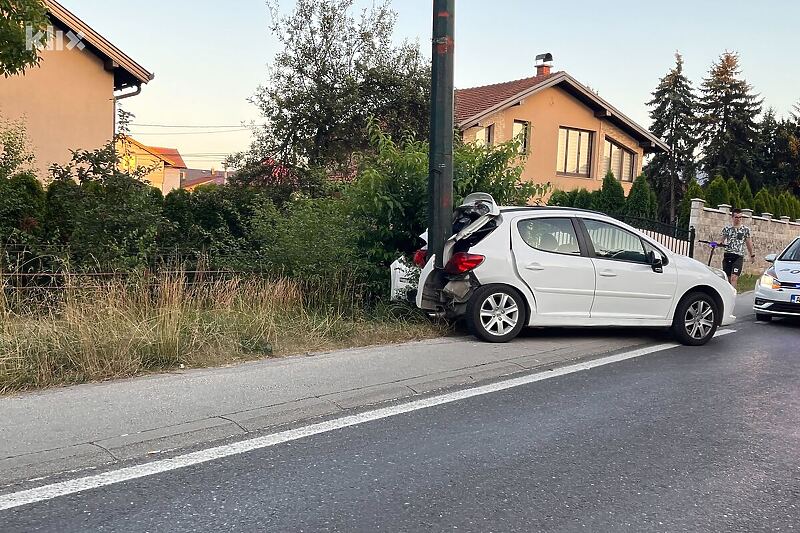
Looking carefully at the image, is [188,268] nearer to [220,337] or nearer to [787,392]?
[220,337]

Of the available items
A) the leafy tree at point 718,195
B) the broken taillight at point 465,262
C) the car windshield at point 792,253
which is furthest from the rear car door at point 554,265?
the leafy tree at point 718,195

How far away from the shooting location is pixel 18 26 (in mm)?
8789

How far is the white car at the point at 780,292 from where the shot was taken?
10625mm

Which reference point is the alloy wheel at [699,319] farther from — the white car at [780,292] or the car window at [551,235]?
the white car at [780,292]

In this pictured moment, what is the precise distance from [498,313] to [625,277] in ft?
5.40

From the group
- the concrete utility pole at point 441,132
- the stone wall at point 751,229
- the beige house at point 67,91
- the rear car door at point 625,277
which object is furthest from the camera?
the stone wall at point 751,229

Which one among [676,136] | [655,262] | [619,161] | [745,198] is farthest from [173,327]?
[676,136]

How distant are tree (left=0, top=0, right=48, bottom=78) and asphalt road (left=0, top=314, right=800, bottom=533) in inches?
271

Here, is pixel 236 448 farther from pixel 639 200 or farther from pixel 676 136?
pixel 676 136

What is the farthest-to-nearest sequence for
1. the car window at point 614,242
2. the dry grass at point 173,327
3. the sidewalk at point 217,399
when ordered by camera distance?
the car window at point 614,242 < the dry grass at point 173,327 < the sidewalk at point 217,399

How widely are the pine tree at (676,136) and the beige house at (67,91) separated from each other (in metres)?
44.8

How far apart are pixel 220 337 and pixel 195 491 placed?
10.6 feet

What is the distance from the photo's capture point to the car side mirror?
854 centimetres

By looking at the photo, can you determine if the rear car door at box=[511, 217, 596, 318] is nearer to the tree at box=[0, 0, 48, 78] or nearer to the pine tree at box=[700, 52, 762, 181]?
the tree at box=[0, 0, 48, 78]
